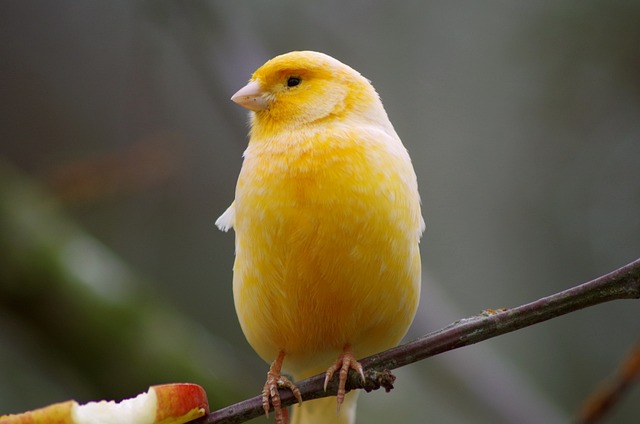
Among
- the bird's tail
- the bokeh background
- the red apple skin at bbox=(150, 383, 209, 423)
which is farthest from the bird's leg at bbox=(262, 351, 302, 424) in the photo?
the bokeh background

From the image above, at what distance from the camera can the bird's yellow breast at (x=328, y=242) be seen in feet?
8.01

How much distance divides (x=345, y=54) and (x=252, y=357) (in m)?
2.16

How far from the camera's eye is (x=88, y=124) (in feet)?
19.0

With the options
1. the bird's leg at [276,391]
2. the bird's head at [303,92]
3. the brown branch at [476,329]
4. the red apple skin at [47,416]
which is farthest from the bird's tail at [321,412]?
the red apple skin at [47,416]

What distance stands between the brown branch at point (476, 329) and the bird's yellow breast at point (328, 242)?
0.94 ft

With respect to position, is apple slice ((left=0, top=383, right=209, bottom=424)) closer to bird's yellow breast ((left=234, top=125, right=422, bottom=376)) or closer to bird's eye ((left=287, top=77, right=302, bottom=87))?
bird's yellow breast ((left=234, top=125, right=422, bottom=376))

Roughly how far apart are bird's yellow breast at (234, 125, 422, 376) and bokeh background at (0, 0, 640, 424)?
1.32 metres

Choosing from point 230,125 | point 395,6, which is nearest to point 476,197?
point 395,6

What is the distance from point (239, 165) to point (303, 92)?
2.80 m

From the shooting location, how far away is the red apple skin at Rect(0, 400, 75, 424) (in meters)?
1.71

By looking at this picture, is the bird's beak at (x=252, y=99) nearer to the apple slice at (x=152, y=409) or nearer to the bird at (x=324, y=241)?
Answer: the bird at (x=324, y=241)

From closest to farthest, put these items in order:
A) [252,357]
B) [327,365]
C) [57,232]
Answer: [327,365] → [57,232] → [252,357]

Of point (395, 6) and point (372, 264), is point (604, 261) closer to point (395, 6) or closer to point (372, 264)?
point (395, 6)

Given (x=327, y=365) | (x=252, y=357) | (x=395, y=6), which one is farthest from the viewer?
(x=395, y=6)
